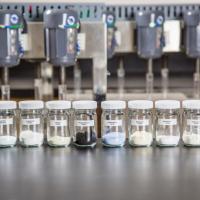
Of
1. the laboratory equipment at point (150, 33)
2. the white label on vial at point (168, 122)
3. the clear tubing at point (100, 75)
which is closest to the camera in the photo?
the white label on vial at point (168, 122)

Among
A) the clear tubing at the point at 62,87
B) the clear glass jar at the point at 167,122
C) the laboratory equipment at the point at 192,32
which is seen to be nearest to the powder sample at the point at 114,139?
the clear glass jar at the point at 167,122

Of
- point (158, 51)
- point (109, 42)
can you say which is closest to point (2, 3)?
point (109, 42)

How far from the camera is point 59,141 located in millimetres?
1640

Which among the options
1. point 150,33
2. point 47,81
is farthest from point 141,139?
point 47,81

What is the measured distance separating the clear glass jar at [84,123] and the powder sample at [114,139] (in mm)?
35

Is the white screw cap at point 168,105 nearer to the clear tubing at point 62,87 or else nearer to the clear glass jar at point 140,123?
the clear glass jar at point 140,123

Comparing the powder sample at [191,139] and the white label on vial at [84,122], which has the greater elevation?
the white label on vial at [84,122]

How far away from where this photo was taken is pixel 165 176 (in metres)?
1.33

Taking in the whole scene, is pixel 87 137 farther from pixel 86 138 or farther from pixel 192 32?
pixel 192 32

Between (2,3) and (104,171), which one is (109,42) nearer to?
(2,3)

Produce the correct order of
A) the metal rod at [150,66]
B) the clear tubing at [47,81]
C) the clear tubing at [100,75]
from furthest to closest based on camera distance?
1. the metal rod at [150,66]
2. the clear tubing at [47,81]
3. the clear tubing at [100,75]

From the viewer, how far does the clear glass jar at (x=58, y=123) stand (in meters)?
1.62

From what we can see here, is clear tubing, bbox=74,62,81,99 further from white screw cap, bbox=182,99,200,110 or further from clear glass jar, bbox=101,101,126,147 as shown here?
white screw cap, bbox=182,99,200,110

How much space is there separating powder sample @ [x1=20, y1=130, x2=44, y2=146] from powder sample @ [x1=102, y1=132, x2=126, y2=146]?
0.19 metres
